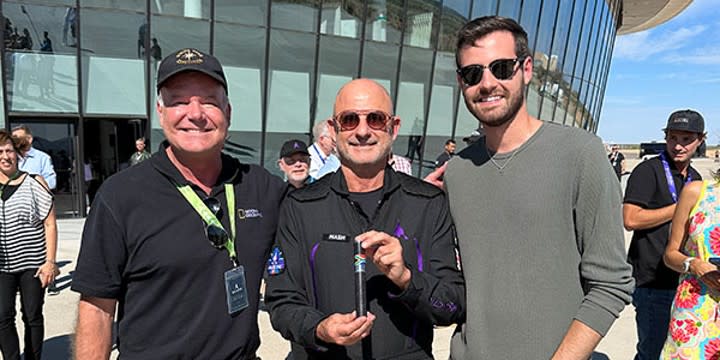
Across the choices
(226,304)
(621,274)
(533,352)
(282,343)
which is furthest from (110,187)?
(282,343)

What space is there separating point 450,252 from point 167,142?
54.1 inches

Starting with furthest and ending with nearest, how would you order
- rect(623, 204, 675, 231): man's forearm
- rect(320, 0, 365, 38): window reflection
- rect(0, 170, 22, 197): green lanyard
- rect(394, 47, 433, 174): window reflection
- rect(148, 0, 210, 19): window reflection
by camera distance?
1. rect(394, 47, 433, 174): window reflection
2. rect(320, 0, 365, 38): window reflection
3. rect(148, 0, 210, 19): window reflection
4. rect(0, 170, 22, 197): green lanyard
5. rect(623, 204, 675, 231): man's forearm

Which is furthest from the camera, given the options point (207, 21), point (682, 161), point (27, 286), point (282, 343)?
point (207, 21)

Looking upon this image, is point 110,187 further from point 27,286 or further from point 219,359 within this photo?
point 27,286

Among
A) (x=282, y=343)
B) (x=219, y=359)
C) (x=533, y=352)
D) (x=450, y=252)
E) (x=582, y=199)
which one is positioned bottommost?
(x=282, y=343)

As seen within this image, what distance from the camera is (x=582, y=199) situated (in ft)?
6.11

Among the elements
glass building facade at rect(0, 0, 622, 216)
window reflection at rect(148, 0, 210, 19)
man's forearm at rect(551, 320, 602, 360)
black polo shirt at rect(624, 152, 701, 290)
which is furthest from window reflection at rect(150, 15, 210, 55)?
man's forearm at rect(551, 320, 602, 360)

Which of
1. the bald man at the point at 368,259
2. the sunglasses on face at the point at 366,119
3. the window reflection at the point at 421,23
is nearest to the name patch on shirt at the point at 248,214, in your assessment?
the bald man at the point at 368,259

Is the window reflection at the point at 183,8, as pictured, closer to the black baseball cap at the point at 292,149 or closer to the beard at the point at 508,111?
the black baseball cap at the point at 292,149

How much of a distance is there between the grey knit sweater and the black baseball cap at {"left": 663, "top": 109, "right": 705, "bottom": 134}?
240 cm

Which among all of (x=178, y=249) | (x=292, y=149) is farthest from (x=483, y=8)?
(x=178, y=249)

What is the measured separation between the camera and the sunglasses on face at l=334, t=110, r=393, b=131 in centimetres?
208

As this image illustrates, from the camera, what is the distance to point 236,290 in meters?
2.03

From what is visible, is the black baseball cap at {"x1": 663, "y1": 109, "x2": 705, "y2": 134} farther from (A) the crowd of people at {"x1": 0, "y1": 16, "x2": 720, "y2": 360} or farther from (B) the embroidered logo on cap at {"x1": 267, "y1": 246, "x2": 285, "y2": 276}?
(B) the embroidered logo on cap at {"x1": 267, "y1": 246, "x2": 285, "y2": 276}
